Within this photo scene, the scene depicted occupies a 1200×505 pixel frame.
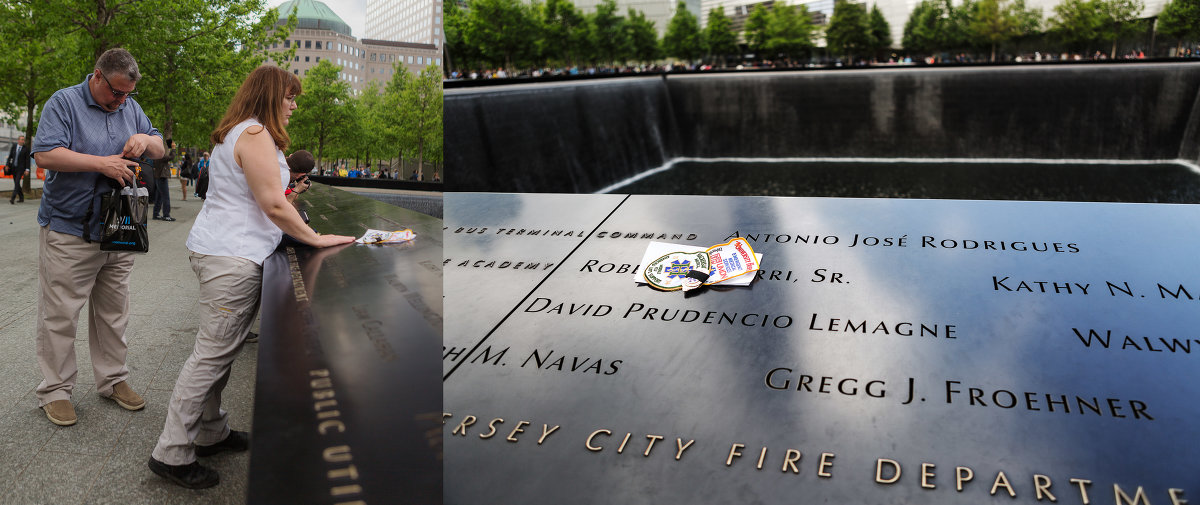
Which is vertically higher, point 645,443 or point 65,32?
point 65,32

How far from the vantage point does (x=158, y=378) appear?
3283 millimetres

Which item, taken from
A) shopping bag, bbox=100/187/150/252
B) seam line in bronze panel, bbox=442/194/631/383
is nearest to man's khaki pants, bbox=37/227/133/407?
shopping bag, bbox=100/187/150/252

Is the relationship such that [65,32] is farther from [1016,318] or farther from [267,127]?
[1016,318]

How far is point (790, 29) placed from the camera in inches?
1811

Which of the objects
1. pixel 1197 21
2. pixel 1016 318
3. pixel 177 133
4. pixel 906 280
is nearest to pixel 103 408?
pixel 906 280

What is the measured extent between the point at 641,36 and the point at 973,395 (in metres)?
51.6

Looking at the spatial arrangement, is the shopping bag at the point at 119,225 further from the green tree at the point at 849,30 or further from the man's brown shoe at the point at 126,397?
the green tree at the point at 849,30

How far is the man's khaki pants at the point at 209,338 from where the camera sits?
6.96 ft

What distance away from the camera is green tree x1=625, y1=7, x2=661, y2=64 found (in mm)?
50750

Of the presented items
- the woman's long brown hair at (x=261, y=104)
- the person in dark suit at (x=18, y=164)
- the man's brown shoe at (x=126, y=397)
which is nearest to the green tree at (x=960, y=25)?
the person in dark suit at (x=18, y=164)

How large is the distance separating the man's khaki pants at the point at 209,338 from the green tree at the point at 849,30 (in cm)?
4363

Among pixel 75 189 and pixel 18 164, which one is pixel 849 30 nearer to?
pixel 18 164

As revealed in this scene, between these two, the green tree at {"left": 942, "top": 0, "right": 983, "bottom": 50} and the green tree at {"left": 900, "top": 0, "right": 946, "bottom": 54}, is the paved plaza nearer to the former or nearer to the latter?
the green tree at {"left": 942, "top": 0, "right": 983, "bottom": 50}

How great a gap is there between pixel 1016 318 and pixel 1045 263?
1.71 feet
